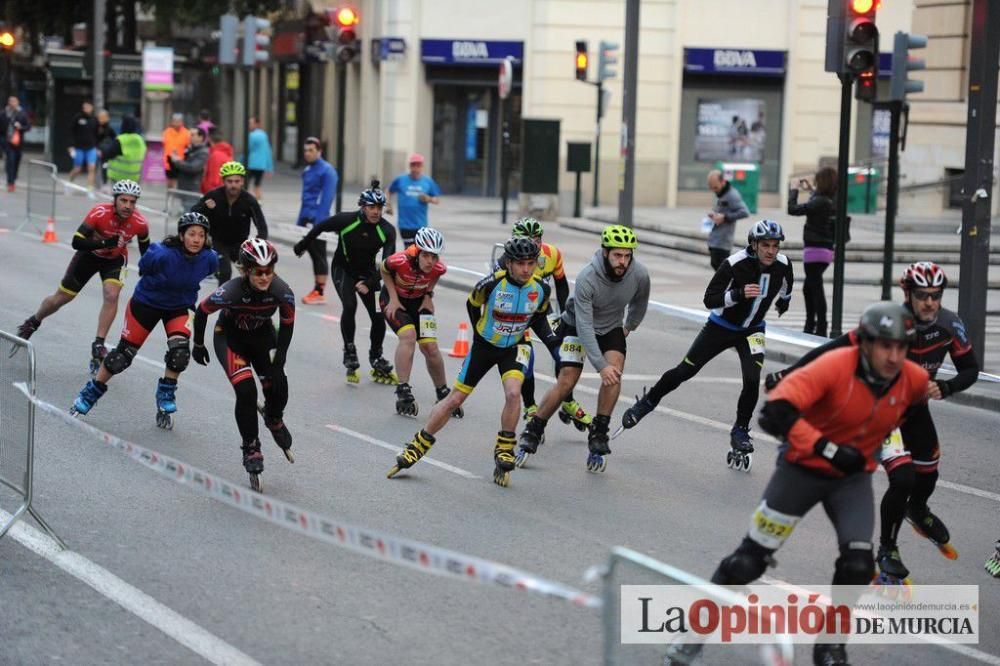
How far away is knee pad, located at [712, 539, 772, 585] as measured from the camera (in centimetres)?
693

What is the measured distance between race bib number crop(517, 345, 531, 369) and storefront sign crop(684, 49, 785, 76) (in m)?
27.5

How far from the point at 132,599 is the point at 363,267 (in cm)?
728

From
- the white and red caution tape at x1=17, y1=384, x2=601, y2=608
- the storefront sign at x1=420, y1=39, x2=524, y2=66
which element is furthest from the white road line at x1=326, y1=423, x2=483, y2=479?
the storefront sign at x1=420, y1=39, x2=524, y2=66

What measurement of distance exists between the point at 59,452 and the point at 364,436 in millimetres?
2268

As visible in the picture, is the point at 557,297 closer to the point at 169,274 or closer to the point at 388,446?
the point at 388,446

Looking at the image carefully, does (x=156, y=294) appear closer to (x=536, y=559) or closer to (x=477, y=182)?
(x=536, y=559)

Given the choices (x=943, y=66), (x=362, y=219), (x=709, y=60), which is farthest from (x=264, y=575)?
(x=709, y=60)

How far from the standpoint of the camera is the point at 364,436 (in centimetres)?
1229

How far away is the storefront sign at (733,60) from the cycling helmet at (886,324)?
31564mm

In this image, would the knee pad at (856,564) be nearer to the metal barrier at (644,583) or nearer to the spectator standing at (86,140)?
the metal barrier at (644,583)

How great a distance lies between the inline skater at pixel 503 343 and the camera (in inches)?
423

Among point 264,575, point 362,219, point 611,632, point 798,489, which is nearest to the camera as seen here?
point 611,632

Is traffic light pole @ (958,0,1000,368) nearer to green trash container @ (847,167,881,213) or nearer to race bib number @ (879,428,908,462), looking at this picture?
race bib number @ (879,428,908,462)

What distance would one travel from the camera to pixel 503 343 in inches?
430
